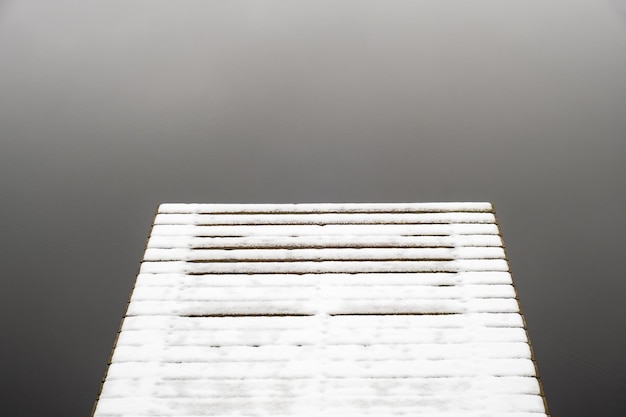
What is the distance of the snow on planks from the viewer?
5.60 ft

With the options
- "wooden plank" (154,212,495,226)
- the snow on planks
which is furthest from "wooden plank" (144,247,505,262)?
"wooden plank" (154,212,495,226)

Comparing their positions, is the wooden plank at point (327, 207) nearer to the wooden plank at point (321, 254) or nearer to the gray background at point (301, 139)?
the gray background at point (301, 139)

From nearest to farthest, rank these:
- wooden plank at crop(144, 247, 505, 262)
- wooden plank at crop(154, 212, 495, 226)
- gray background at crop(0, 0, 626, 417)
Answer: gray background at crop(0, 0, 626, 417) < wooden plank at crop(144, 247, 505, 262) < wooden plank at crop(154, 212, 495, 226)

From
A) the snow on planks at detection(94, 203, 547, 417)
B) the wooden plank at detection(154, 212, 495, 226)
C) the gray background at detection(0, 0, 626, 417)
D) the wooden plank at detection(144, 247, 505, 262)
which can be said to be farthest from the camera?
the wooden plank at detection(154, 212, 495, 226)

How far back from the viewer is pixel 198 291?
1953mm

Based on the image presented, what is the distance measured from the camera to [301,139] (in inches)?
94.9

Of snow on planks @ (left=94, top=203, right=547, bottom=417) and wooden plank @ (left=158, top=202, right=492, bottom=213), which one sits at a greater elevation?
wooden plank @ (left=158, top=202, right=492, bottom=213)

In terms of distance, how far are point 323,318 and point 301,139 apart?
827 mm

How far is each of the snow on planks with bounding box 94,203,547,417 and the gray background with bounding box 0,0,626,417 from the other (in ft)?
0.29

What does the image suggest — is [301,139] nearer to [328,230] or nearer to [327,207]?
[327,207]

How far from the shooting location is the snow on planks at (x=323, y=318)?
5.60 ft

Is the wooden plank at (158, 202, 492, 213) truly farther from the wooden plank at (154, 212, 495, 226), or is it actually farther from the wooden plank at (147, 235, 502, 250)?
the wooden plank at (147, 235, 502, 250)

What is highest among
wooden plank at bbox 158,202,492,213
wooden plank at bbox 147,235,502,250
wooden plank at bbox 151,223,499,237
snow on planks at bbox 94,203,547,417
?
wooden plank at bbox 158,202,492,213

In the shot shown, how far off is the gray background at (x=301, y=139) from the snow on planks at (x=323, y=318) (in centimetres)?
9
